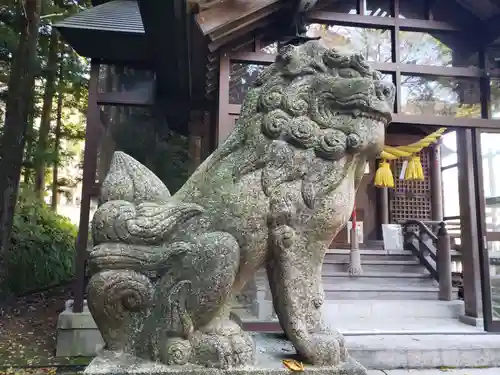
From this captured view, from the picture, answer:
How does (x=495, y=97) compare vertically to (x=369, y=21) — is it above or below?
below

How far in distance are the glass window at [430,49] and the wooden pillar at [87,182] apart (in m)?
3.71

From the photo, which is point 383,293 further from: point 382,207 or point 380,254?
point 382,207

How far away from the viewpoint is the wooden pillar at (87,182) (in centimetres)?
491

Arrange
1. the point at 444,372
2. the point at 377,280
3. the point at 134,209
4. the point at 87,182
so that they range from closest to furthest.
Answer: the point at 134,209, the point at 444,372, the point at 87,182, the point at 377,280

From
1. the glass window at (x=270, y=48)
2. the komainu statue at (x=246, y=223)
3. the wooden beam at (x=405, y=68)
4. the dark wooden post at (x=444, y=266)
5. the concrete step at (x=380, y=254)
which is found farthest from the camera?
the concrete step at (x=380, y=254)

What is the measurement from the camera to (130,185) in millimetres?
2164

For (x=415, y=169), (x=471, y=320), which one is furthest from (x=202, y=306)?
(x=415, y=169)

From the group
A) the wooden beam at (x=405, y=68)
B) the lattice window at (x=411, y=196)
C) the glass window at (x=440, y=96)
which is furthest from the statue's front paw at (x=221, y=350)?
the lattice window at (x=411, y=196)

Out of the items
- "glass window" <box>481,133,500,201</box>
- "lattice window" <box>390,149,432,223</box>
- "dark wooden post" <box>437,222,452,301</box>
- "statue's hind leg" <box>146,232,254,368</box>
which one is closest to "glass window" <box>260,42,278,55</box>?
"glass window" <box>481,133,500,201</box>

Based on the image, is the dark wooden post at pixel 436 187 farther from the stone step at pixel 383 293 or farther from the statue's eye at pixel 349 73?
the statue's eye at pixel 349 73

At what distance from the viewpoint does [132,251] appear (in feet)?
6.48

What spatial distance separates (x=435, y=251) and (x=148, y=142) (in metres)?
5.16

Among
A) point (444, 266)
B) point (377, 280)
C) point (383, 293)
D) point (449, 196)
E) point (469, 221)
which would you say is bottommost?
point (383, 293)

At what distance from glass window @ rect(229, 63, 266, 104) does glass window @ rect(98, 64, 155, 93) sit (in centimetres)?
124
